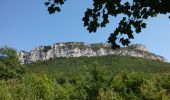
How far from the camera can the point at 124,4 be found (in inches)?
381

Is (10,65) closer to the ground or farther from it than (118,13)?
farther from it

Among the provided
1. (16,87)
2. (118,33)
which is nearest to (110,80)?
(16,87)

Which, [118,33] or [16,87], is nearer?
[118,33]

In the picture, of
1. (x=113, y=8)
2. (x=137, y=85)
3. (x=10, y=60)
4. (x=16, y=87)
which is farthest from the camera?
(x=10, y=60)

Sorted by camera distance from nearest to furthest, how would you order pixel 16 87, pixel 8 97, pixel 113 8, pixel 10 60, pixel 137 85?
pixel 113 8 → pixel 8 97 → pixel 16 87 → pixel 137 85 → pixel 10 60

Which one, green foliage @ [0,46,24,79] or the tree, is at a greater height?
green foliage @ [0,46,24,79]

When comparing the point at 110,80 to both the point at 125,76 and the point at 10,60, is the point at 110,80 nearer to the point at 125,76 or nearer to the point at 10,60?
the point at 125,76

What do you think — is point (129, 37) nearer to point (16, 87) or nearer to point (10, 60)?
point (16, 87)

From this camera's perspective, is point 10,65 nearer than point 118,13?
No

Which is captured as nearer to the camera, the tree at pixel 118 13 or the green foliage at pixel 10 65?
the tree at pixel 118 13

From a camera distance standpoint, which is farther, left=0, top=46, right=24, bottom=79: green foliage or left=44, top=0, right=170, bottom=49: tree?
left=0, top=46, right=24, bottom=79: green foliage

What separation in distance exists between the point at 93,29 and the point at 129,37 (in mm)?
800

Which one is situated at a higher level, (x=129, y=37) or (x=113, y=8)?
(x=113, y=8)

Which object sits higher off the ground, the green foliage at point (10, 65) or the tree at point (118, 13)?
the green foliage at point (10, 65)
